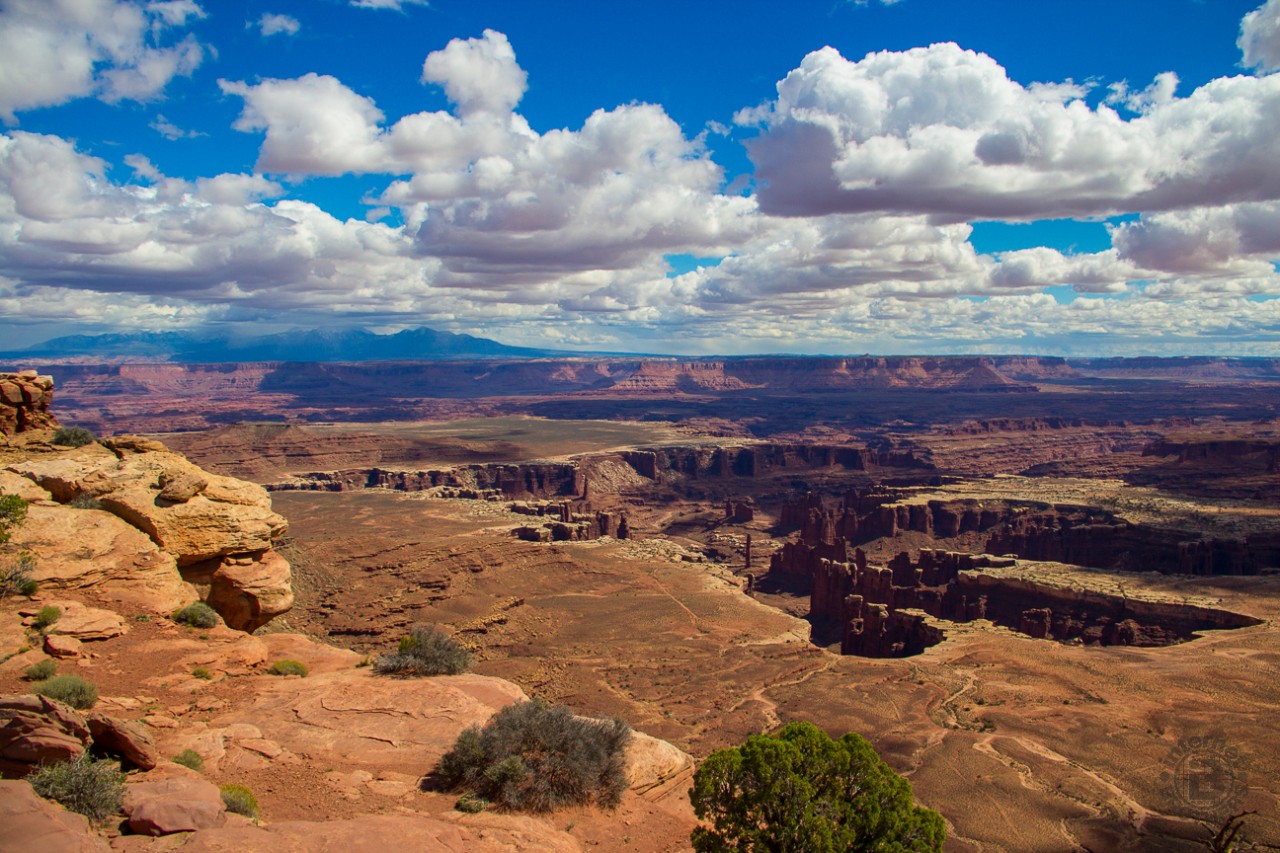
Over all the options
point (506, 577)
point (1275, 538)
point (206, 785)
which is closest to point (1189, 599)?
point (1275, 538)

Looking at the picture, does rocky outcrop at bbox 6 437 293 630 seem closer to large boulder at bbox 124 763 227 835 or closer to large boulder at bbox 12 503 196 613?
large boulder at bbox 12 503 196 613

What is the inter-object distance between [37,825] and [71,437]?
19376 millimetres

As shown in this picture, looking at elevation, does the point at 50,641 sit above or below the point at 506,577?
above

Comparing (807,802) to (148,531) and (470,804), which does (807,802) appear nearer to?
(470,804)

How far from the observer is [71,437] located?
83.7 ft

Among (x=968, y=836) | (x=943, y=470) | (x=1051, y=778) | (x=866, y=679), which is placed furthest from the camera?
(x=943, y=470)

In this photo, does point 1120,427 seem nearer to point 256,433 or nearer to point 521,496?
point 521,496

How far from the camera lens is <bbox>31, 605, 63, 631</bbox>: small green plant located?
17625 mm

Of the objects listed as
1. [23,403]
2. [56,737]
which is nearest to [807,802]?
[56,737]

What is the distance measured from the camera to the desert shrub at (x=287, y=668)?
66.6 feet

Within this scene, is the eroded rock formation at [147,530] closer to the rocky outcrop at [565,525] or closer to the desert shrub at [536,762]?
the desert shrub at [536,762]

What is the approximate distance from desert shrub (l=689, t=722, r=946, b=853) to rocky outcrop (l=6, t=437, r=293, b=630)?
48.6 feet

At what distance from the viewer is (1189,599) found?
57531mm

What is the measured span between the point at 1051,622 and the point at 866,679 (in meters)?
23.3
